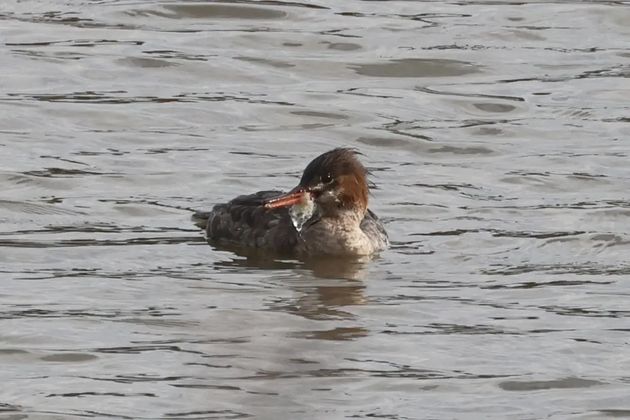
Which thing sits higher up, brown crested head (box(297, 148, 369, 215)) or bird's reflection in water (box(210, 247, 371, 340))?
brown crested head (box(297, 148, 369, 215))

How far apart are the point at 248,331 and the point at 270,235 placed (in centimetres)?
256

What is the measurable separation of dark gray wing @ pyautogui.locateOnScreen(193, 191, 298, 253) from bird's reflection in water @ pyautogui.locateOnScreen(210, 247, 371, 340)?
0.32 ft

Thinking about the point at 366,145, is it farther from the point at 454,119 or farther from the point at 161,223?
the point at 161,223

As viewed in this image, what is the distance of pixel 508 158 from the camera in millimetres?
15539

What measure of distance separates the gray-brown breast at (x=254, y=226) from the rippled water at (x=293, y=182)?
0.26m

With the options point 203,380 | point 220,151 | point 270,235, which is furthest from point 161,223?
point 203,380

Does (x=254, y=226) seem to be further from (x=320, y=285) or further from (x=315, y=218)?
(x=320, y=285)

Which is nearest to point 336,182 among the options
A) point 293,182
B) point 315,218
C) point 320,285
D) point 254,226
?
point 315,218

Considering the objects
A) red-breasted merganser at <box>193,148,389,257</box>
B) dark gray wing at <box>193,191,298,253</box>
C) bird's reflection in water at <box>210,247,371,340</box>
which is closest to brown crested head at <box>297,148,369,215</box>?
red-breasted merganser at <box>193,148,389,257</box>

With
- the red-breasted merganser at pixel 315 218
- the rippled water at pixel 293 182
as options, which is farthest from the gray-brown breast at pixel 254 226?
the rippled water at pixel 293 182

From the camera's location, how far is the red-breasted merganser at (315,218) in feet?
42.8

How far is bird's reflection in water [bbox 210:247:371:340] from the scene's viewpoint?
1109 centimetres

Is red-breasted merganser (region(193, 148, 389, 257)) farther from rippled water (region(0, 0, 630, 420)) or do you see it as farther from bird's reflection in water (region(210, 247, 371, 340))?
rippled water (region(0, 0, 630, 420))

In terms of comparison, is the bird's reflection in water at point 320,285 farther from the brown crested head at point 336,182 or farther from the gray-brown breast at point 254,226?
the brown crested head at point 336,182
